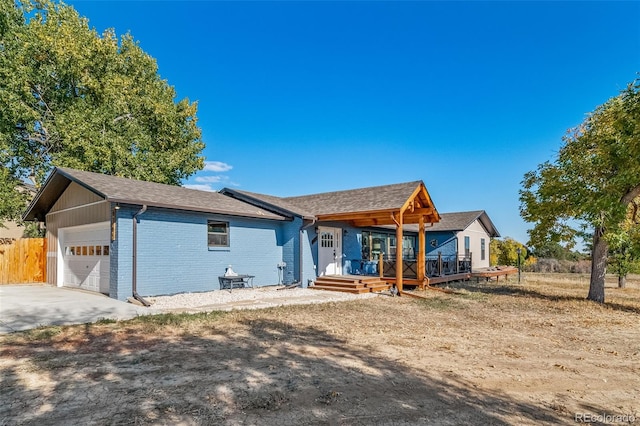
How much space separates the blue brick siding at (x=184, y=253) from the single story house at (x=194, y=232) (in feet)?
0.10

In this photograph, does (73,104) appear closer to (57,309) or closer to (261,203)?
(261,203)

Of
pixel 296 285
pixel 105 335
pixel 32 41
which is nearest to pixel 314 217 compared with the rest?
pixel 296 285

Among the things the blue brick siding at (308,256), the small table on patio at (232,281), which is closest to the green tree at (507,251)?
the blue brick siding at (308,256)

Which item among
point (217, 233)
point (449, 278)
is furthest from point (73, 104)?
point (449, 278)

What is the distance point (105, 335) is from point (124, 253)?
175 inches

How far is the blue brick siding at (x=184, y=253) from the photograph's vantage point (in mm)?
10867

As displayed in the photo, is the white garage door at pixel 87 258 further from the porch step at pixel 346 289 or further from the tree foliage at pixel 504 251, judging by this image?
the tree foliage at pixel 504 251

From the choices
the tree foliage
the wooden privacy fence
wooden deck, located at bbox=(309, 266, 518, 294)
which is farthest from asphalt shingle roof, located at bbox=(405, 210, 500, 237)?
the wooden privacy fence

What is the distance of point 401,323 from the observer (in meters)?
8.53

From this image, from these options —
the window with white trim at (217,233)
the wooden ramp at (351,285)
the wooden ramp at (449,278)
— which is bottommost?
the wooden ramp at (449,278)

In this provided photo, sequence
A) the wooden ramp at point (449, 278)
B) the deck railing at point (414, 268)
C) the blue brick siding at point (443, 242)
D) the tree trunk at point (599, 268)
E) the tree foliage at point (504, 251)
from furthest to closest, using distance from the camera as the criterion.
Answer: the tree foliage at point (504, 251), the blue brick siding at point (443, 242), the wooden ramp at point (449, 278), the deck railing at point (414, 268), the tree trunk at point (599, 268)

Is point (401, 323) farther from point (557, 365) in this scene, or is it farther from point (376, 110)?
point (376, 110)

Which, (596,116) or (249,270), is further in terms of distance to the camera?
(249,270)

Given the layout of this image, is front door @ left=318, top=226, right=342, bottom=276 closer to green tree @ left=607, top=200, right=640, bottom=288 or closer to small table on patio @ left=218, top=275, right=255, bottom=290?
small table on patio @ left=218, top=275, right=255, bottom=290
